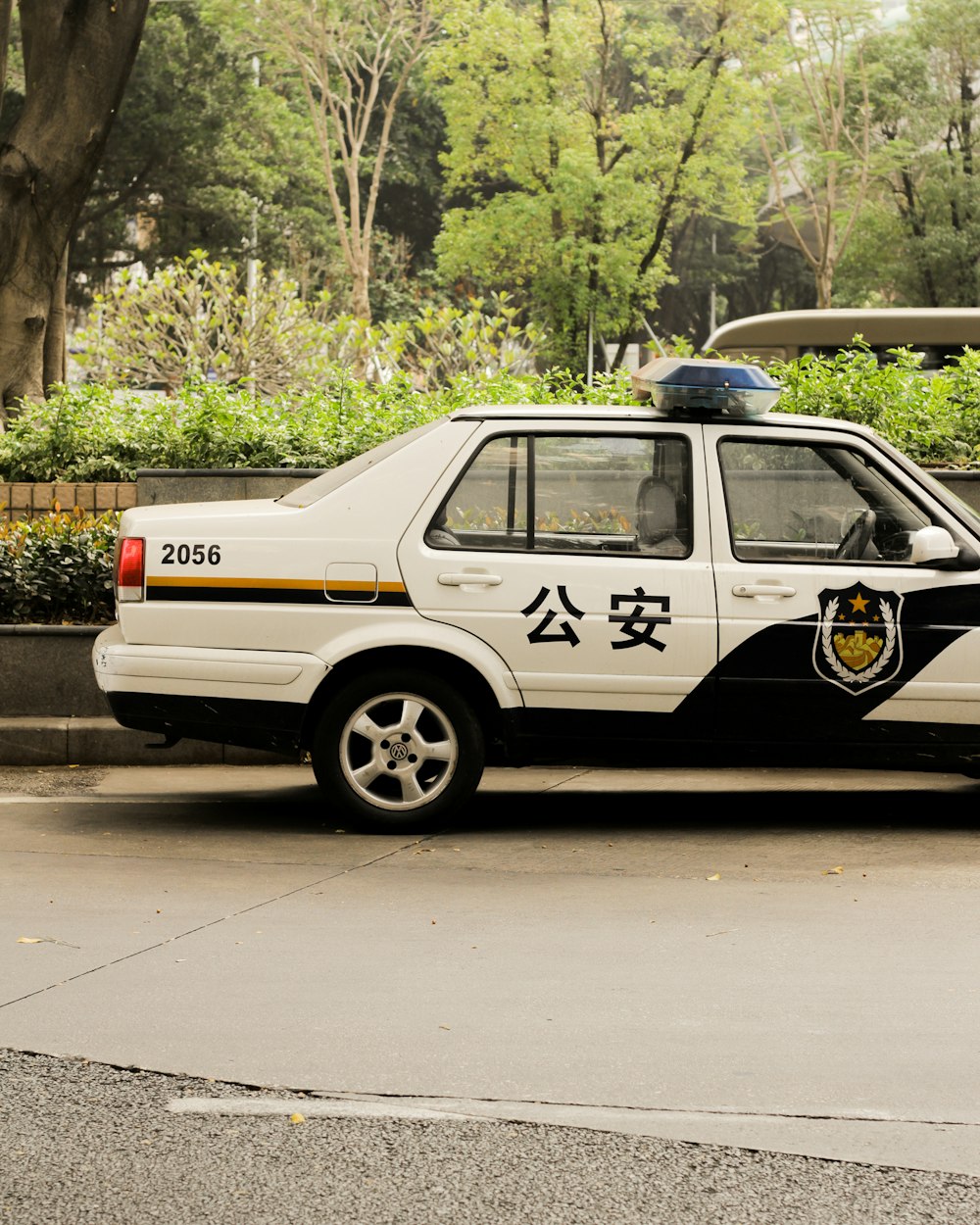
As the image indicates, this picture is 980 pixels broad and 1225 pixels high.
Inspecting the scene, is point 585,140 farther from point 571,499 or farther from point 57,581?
point 571,499

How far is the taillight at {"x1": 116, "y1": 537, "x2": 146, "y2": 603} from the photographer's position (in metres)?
7.13

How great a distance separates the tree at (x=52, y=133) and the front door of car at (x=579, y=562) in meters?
8.70

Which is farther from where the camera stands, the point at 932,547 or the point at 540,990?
the point at 932,547

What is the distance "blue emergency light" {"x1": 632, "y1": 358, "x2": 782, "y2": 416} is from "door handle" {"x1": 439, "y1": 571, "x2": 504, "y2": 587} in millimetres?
1032

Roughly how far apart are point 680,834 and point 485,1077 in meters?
3.30

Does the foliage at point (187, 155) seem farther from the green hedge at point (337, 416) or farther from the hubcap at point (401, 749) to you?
the hubcap at point (401, 749)

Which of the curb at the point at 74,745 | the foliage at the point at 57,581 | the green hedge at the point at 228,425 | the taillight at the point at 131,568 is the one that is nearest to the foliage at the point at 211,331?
the green hedge at the point at 228,425

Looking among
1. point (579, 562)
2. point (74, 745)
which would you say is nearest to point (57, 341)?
point (74, 745)

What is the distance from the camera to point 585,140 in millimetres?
33594

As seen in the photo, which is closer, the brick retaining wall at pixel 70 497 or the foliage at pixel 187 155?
the brick retaining wall at pixel 70 497

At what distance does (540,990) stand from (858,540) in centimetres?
302

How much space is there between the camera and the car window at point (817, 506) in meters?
7.13

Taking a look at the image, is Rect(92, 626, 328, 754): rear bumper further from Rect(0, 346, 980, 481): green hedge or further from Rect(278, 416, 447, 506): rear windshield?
Rect(0, 346, 980, 481): green hedge

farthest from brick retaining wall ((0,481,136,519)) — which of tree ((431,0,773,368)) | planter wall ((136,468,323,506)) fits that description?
tree ((431,0,773,368))
